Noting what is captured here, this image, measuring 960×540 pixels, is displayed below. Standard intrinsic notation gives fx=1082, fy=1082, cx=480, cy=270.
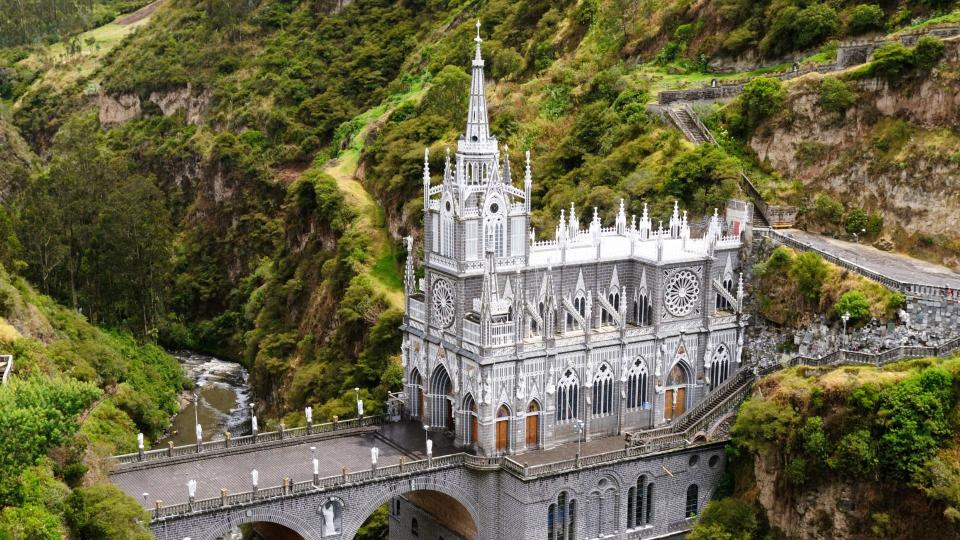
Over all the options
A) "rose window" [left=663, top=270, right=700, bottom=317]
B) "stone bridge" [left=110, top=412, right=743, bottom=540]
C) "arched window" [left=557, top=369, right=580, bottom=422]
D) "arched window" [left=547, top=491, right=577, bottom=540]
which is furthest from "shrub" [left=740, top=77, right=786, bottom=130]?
"arched window" [left=547, top=491, right=577, bottom=540]

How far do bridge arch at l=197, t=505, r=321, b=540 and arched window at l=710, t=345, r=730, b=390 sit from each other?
2643cm

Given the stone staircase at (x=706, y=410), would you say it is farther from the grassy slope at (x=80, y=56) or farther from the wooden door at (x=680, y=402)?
the grassy slope at (x=80, y=56)

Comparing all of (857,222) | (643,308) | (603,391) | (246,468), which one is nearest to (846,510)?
(603,391)

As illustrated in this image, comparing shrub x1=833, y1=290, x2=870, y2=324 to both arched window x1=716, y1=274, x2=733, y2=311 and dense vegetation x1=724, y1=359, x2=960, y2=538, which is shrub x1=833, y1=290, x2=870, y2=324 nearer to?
dense vegetation x1=724, y1=359, x2=960, y2=538

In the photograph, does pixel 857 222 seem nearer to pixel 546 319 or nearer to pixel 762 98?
pixel 762 98

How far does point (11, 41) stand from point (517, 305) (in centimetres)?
15862

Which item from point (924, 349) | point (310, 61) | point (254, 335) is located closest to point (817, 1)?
point (924, 349)

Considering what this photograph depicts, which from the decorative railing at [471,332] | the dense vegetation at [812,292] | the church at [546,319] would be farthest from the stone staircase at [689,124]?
the decorative railing at [471,332]

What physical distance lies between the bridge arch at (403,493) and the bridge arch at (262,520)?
187 centimetres

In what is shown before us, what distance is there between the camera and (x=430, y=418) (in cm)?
6322

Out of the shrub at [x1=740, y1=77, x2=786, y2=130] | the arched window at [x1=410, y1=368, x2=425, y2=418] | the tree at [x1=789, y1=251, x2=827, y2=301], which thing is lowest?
the arched window at [x1=410, y1=368, x2=425, y2=418]

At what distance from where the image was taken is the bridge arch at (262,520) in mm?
52719

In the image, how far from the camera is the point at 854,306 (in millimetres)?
61312

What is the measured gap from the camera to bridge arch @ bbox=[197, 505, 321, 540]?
173 ft
